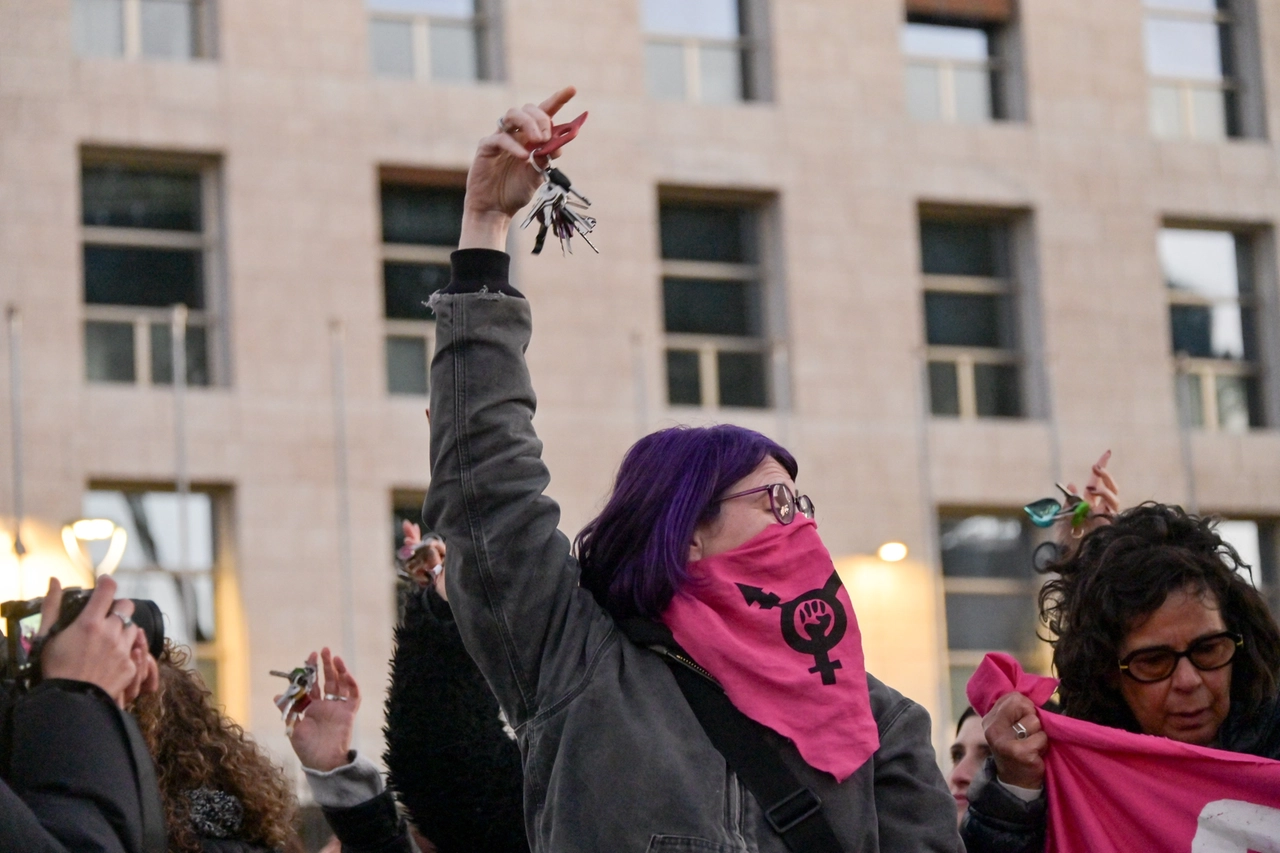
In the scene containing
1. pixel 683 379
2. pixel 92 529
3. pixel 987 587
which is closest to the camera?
pixel 92 529

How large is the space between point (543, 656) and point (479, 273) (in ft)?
2.20

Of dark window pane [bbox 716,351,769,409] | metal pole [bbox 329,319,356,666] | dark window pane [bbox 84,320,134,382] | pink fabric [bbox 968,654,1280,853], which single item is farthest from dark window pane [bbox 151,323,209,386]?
pink fabric [bbox 968,654,1280,853]

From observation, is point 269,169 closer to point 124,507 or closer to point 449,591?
point 124,507

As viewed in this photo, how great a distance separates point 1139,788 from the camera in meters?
4.49

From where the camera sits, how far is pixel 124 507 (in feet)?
63.3

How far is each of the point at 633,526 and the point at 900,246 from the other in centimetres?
1832

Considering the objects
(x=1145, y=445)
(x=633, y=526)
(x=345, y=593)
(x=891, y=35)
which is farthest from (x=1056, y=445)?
(x=633, y=526)

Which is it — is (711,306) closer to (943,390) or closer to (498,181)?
(943,390)

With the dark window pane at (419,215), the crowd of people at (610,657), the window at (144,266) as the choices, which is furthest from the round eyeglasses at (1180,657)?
the dark window pane at (419,215)

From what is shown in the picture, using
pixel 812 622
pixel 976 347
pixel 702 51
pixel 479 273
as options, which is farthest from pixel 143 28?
pixel 812 622

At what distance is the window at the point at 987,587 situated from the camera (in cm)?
2200

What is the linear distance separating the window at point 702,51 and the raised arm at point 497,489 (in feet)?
59.8

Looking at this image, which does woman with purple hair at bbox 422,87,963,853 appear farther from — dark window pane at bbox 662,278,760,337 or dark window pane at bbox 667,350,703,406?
dark window pane at bbox 662,278,760,337

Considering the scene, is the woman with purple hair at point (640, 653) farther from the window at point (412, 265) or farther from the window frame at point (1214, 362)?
the window frame at point (1214, 362)
